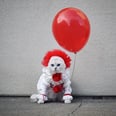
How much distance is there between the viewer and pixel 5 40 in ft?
19.9

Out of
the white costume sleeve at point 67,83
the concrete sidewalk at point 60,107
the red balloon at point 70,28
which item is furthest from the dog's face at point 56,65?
the red balloon at point 70,28

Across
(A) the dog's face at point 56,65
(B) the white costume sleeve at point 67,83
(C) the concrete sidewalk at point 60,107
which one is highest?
(A) the dog's face at point 56,65

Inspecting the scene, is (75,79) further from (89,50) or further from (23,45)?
(23,45)

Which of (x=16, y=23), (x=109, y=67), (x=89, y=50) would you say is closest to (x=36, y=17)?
(x=16, y=23)

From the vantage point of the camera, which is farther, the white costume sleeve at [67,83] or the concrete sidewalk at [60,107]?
the white costume sleeve at [67,83]

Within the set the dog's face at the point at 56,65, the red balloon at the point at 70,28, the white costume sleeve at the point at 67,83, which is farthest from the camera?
the white costume sleeve at the point at 67,83

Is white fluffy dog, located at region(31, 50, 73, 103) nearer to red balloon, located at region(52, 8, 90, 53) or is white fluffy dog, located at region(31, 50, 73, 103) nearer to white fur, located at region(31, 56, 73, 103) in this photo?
white fur, located at region(31, 56, 73, 103)

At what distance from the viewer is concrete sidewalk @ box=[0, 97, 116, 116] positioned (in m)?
4.53

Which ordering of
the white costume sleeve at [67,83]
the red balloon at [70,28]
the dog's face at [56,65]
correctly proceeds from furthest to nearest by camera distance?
the white costume sleeve at [67,83] → the dog's face at [56,65] → the red balloon at [70,28]

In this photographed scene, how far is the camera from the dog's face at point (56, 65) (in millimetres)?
5276

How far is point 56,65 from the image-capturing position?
5285 millimetres

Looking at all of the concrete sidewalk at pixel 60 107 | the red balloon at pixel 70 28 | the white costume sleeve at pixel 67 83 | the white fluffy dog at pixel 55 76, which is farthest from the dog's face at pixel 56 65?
the red balloon at pixel 70 28

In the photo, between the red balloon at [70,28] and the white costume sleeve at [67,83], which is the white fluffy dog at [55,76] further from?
the red balloon at [70,28]

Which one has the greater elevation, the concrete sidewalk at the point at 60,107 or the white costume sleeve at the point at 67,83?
the white costume sleeve at the point at 67,83
